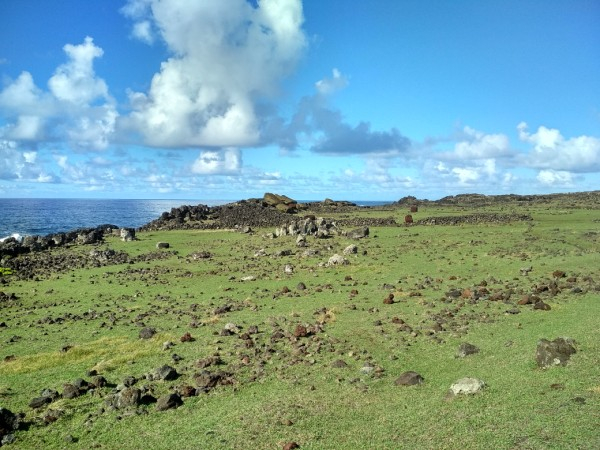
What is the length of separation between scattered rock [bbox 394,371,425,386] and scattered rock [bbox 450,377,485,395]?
945 millimetres

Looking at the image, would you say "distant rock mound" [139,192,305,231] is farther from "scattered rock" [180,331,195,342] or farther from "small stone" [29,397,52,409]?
"small stone" [29,397,52,409]

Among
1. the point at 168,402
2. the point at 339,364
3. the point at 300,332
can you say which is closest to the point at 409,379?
the point at 339,364

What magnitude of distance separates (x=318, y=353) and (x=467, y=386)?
14.5 ft

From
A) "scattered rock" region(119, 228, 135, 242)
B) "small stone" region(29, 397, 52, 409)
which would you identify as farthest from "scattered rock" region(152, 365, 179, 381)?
"scattered rock" region(119, 228, 135, 242)

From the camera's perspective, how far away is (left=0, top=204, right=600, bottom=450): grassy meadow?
886cm

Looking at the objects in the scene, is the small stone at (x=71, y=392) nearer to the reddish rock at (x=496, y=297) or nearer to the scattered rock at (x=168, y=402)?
the scattered rock at (x=168, y=402)

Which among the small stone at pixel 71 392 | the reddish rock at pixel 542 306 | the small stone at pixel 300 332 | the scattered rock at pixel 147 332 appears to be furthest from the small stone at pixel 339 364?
the reddish rock at pixel 542 306

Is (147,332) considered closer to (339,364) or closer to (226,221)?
(339,364)

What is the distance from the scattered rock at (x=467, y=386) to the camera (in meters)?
9.92

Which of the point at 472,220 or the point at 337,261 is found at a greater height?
the point at 472,220

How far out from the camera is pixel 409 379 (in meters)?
11.0

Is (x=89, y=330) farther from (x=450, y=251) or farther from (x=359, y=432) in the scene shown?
(x=450, y=251)

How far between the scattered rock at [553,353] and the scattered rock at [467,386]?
1776 millimetres

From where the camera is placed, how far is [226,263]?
100 ft
